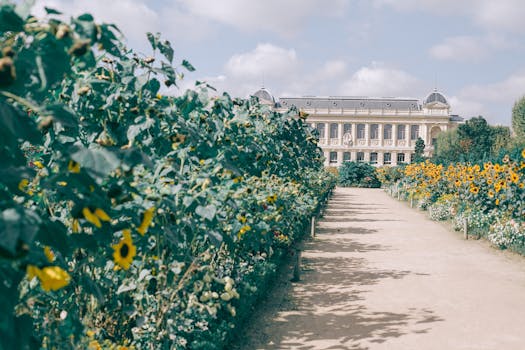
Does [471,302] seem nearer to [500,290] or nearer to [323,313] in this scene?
[500,290]

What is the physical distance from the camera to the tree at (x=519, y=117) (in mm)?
27859

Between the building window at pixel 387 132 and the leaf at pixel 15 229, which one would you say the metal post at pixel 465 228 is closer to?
the leaf at pixel 15 229

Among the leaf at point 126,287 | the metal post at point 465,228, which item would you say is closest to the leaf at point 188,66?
the leaf at point 126,287

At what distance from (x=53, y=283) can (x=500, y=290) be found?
20.0 ft

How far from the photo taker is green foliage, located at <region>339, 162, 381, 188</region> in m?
36.9

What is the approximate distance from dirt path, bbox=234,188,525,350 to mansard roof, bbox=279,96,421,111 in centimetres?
6550

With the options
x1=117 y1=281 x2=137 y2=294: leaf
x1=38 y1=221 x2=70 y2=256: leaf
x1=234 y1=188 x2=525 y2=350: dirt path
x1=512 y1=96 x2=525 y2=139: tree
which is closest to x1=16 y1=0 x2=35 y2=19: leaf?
x1=38 y1=221 x2=70 y2=256: leaf

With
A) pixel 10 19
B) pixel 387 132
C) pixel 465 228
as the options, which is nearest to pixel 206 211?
pixel 10 19

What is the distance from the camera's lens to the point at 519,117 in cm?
2811

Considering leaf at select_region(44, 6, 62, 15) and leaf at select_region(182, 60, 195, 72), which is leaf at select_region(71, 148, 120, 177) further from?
leaf at select_region(182, 60, 195, 72)

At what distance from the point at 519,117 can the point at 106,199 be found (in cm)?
2986

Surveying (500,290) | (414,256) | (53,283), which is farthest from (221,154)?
(414,256)

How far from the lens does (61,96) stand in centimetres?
314

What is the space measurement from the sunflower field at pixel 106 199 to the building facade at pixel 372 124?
227ft
